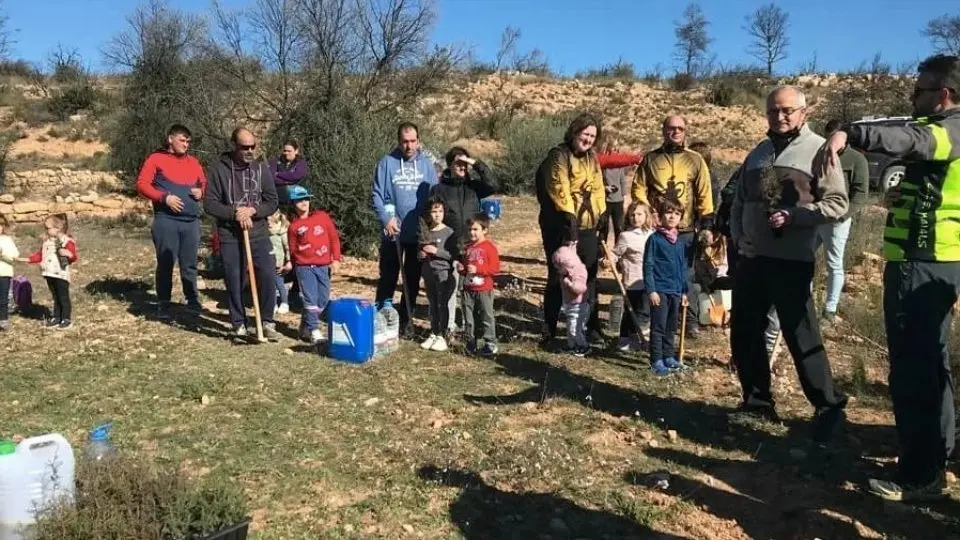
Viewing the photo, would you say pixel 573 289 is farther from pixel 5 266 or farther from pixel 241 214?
pixel 5 266

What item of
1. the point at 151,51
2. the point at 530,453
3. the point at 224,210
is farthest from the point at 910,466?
the point at 151,51

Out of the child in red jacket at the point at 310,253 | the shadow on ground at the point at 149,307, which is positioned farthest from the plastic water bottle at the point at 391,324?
the shadow on ground at the point at 149,307

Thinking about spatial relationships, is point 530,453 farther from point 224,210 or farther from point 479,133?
point 479,133

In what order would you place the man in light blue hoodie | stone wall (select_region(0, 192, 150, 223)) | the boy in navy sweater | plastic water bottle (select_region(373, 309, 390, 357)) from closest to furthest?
the boy in navy sweater, plastic water bottle (select_region(373, 309, 390, 357)), the man in light blue hoodie, stone wall (select_region(0, 192, 150, 223))

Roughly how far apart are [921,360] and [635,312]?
2.94 metres

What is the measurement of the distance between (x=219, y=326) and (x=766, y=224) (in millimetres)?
5101

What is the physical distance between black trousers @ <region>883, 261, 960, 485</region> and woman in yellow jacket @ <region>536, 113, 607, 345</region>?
2604 mm

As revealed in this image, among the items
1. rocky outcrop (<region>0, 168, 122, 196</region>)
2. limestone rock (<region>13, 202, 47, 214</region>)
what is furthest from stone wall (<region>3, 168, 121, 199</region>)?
limestone rock (<region>13, 202, 47, 214</region>)

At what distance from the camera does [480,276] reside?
20.9 ft

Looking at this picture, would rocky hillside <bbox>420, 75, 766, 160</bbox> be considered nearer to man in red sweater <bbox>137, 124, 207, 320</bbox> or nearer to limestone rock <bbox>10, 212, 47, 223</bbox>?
limestone rock <bbox>10, 212, 47, 223</bbox>

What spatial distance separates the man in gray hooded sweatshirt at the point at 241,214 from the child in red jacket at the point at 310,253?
10.2 inches

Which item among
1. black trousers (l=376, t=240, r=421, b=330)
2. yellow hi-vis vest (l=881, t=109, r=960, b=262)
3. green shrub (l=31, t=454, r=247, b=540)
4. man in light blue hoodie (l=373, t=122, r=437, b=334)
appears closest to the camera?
green shrub (l=31, t=454, r=247, b=540)

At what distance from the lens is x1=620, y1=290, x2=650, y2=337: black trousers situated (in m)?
6.56

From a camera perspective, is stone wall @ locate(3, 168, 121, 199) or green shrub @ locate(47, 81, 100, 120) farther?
green shrub @ locate(47, 81, 100, 120)
